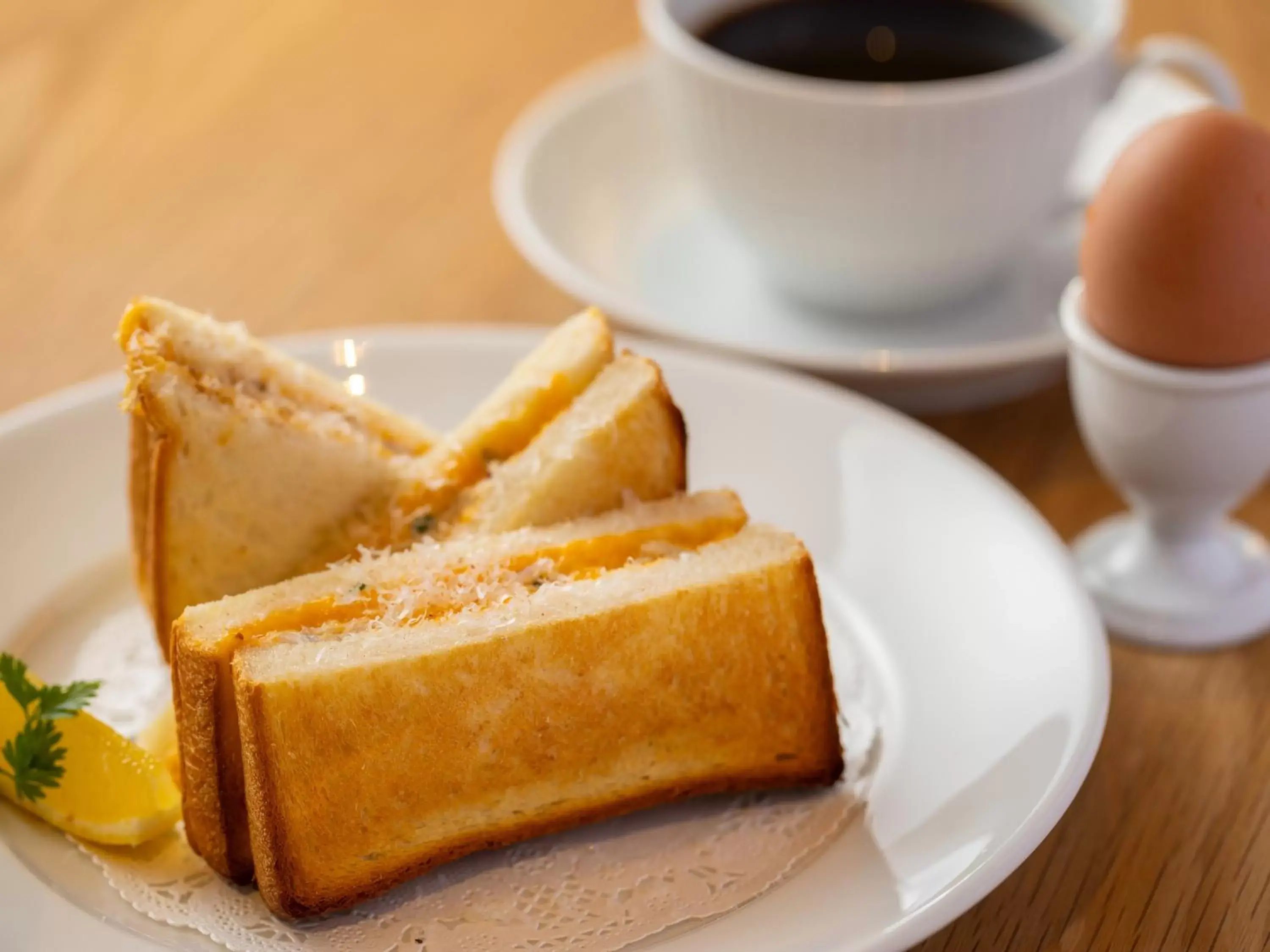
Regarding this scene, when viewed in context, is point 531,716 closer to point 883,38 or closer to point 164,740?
point 164,740

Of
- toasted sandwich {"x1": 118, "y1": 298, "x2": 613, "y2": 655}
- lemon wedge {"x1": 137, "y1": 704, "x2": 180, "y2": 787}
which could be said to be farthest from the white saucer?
lemon wedge {"x1": 137, "y1": 704, "x2": 180, "y2": 787}

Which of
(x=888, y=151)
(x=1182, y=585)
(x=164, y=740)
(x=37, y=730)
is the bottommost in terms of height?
(x=1182, y=585)

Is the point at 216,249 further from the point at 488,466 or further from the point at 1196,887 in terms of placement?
the point at 1196,887

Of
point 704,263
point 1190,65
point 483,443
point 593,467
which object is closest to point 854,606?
point 593,467

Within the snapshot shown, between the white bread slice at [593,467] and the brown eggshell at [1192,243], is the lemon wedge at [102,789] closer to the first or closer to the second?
the white bread slice at [593,467]

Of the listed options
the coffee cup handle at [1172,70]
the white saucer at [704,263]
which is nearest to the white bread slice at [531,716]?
the white saucer at [704,263]

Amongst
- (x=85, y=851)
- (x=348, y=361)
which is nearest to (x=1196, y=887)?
(x=85, y=851)
